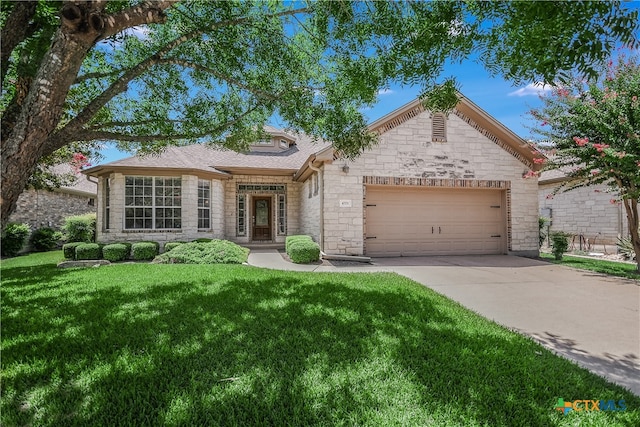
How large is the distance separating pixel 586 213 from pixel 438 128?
997cm

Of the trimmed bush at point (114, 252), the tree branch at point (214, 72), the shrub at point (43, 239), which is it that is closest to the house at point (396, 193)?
the trimmed bush at point (114, 252)

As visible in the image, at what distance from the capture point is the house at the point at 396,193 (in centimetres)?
955

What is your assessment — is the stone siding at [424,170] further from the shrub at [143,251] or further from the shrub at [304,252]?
the shrub at [143,251]

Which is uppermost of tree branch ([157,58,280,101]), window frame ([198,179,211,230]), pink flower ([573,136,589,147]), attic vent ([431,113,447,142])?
attic vent ([431,113,447,142])

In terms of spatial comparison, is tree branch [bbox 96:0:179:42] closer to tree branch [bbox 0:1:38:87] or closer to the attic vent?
tree branch [bbox 0:1:38:87]

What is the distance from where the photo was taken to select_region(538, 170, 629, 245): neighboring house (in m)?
13.1

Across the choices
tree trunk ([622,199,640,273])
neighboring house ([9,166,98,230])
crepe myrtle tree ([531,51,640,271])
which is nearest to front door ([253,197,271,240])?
neighboring house ([9,166,98,230])

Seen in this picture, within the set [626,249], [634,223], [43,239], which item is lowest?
[626,249]

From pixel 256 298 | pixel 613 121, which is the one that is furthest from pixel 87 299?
pixel 613 121

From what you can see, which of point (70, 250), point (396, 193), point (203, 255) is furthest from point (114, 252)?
point (396, 193)

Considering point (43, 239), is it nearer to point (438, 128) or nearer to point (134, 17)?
point (134, 17)

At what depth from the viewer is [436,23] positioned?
364 cm

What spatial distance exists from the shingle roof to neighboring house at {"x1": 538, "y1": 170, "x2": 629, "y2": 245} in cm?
1135

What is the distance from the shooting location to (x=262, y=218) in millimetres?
16062
